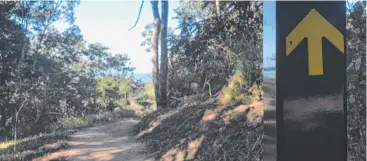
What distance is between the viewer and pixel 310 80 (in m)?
1.59

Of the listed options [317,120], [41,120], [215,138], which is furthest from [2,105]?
[317,120]

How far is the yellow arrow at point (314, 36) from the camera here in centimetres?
158

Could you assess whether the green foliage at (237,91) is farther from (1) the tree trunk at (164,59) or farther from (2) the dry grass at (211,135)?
(1) the tree trunk at (164,59)

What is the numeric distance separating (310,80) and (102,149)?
8.77 meters

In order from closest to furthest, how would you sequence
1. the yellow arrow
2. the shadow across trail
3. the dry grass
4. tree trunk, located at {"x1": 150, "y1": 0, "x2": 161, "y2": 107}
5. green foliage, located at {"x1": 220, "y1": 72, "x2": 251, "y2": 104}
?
the yellow arrow < the dry grass < the shadow across trail < green foliage, located at {"x1": 220, "y1": 72, "x2": 251, "y2": 104} < tree trunk, located at {"x1": 150, "y1": 0, "x2": 161, "y2": 107}

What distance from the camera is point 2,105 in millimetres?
15711

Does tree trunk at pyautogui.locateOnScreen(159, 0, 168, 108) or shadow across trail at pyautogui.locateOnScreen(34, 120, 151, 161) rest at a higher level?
tree trunk at pyautogui.locateOnScreen(159, 0, 168, 108)

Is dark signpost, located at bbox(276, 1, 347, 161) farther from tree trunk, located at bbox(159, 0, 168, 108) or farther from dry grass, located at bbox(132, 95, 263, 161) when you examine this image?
tree trunk, located at bbox(159, 0, 168, 108)

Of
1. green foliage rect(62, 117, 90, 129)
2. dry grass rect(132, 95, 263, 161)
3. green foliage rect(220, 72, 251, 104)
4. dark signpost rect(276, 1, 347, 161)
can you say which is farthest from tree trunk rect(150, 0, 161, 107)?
dark signpost rect(276, 1, 347, 161)

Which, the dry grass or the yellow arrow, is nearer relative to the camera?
the yellow arrow

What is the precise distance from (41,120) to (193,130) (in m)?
9.70

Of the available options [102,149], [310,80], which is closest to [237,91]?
[102,149]

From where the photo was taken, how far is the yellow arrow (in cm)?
158

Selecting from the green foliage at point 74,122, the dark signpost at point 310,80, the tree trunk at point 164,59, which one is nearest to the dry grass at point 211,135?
the tree trunk at point 164,59
